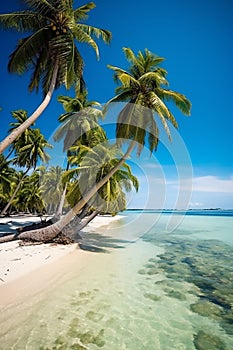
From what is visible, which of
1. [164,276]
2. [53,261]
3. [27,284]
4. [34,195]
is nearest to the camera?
[27,284]

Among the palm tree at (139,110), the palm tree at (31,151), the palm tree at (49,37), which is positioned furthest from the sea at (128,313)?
the palm tree at (31,151)

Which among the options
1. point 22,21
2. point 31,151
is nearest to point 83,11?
point 22,21

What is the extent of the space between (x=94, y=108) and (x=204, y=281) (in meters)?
16.7

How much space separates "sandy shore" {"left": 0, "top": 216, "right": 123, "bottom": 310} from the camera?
6832 millimetres

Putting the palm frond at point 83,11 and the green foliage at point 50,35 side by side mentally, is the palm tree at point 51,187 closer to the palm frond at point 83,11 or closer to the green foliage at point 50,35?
the green foliage at point 50,35

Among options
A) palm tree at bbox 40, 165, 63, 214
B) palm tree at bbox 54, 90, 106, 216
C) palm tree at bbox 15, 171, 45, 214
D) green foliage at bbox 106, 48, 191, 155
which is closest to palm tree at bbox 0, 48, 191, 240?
green foliage at bbox 106, 48, 191, 155

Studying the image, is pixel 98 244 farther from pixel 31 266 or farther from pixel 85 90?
pixel 85 90

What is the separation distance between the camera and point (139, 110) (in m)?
12.4

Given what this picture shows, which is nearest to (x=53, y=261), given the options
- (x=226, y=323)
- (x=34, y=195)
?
(x=226, y=323)

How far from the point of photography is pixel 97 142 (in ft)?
53.7

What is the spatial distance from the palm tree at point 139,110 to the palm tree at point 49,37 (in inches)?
105

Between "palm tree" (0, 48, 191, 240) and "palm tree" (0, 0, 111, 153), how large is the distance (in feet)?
8.79

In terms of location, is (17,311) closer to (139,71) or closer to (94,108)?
(139,71)

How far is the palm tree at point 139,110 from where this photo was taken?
12.2 meters
